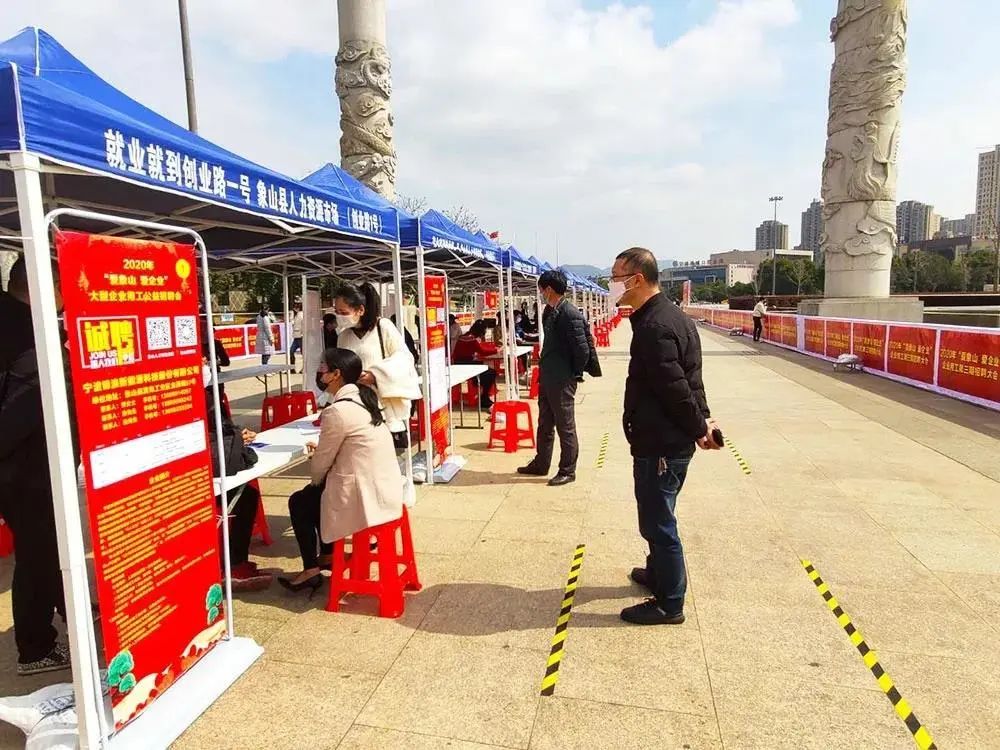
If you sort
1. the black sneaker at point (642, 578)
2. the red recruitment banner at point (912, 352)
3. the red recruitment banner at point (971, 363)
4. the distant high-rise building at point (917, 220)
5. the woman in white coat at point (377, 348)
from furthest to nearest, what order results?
the distant high-rise building at point (917, 220), the red recruitment banner at point (912, 352), the red recruitment banner at point (971, 363), the woman in white coat at point (377, 348), the black sneaker at point (642, 578)

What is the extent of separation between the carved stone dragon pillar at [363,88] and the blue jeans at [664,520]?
15.6 m

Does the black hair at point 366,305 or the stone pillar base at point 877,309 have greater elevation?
the black hair at point 366,305

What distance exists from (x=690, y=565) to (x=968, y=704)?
164 centimetres

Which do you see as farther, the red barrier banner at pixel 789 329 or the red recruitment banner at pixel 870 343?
the red barrier banner at pixel 789 329

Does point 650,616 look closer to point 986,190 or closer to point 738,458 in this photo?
point 738,458

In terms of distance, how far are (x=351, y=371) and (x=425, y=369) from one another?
92.0 inches

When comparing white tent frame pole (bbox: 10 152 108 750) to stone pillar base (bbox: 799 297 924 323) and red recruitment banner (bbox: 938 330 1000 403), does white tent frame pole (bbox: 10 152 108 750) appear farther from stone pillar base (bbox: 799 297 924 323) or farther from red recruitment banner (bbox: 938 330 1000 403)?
stone pillar base (bbox: 799 297 924 323)

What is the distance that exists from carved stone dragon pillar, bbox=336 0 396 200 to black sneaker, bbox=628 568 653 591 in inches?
604

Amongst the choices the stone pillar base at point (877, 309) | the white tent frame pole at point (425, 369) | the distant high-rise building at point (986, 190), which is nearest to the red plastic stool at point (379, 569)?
the white tent frame pole at point (425, 369)

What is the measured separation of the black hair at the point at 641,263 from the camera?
3.21 metres

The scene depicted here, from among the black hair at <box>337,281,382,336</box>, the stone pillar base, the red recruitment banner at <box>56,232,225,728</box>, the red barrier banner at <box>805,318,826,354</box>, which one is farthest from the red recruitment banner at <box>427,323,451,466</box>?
the stone pillar base

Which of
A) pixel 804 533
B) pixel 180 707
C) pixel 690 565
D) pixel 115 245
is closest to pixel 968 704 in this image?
pixel 690 565

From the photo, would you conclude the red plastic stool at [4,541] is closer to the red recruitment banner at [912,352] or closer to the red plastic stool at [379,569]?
the red plastic stool at [379,569]

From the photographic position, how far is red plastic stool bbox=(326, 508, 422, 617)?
3.46 m
